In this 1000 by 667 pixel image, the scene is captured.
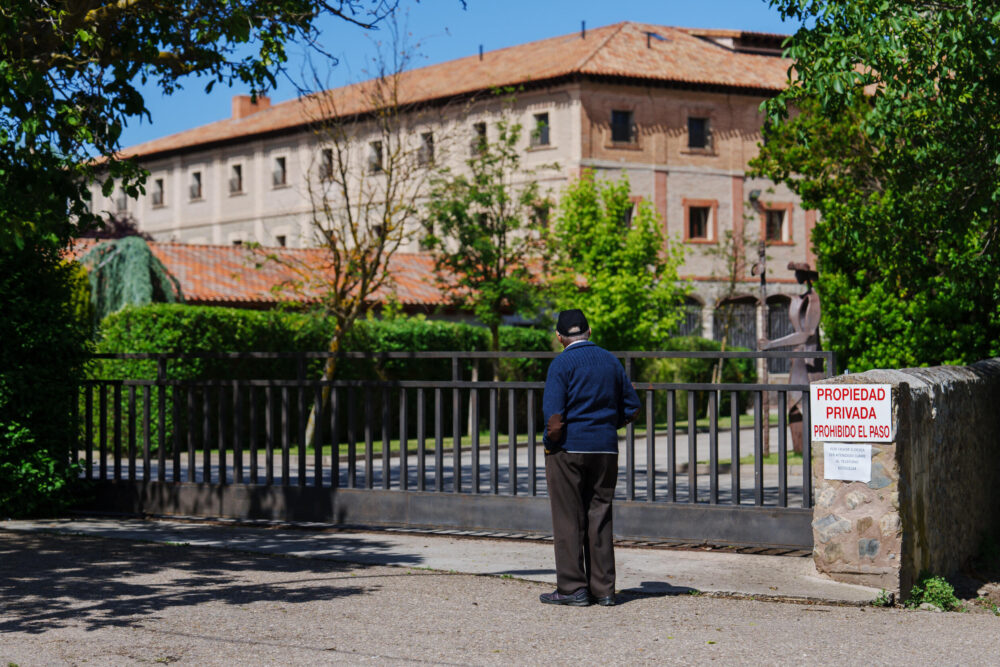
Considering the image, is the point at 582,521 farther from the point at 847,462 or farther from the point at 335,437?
the point at 335,437

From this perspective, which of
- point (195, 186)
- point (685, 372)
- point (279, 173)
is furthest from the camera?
point (195, 186)

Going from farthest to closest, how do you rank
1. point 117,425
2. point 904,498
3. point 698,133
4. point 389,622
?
point 698,133
point 117,425
point 904,498
point 389,622

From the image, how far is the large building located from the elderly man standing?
33.8m

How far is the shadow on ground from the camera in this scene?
722cm

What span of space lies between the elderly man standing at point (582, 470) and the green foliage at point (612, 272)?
21.1m

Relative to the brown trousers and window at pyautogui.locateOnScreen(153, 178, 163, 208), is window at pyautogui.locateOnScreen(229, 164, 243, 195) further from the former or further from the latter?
the brown trousers

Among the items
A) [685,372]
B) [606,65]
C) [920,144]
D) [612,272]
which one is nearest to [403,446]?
[920,144]

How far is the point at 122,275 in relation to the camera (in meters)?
27.7

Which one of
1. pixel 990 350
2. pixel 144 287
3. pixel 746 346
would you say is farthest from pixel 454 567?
pixel 746 346

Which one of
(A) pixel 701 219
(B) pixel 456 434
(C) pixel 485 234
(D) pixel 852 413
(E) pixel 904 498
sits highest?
(A) pixel 701 219

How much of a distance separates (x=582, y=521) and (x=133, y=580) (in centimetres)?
288

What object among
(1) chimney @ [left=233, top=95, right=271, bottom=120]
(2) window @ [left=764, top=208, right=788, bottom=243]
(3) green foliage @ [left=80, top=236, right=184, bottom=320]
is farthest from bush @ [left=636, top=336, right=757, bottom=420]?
(1) chimney @ [left=233, top=95, right=271, bottom=120]

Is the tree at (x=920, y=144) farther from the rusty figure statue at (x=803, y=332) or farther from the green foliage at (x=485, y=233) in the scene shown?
the green foliage at (x=485, y=233)

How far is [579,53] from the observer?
48406 mm
